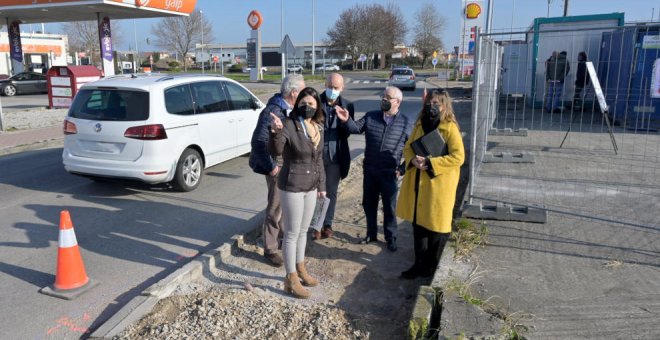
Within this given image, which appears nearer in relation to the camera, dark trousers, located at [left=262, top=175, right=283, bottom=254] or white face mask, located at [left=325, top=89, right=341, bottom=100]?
dark trousers, located at [left=262, top=175, right=283, bottom=254]

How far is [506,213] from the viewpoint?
5.77m

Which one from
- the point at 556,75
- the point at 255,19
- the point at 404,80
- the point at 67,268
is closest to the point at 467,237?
the point at 67,268

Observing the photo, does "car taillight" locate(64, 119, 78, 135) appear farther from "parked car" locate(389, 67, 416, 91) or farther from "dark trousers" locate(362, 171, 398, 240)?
"parked car" locate(389, 67, 416, 91)

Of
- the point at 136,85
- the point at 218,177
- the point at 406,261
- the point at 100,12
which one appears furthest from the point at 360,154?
the point at 100,12

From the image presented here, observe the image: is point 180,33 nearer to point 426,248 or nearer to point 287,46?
point 287,46

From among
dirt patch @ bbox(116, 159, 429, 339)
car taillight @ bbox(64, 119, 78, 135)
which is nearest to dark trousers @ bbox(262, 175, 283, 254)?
dirt patch @ bbox(116, 159, 429, 339)

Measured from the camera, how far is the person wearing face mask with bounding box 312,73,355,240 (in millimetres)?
5152

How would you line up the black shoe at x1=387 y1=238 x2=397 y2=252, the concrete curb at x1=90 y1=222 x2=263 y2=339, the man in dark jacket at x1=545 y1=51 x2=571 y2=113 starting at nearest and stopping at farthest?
the concrete curb at x1=90 y1=222 x2=263 y2=339, the black shoe at x1=387 y1=238 x2=397 y2=252, the man in dark jacket at x1=545 y1=51 x2=571 y2=113

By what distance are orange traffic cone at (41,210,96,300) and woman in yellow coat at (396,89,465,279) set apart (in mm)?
2895

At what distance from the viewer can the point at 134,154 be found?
7125 millimetres

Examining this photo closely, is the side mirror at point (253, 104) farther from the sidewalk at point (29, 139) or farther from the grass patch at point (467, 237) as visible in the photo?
the sidewalk at point (29, 139)

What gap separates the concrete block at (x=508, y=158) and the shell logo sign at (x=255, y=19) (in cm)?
3512

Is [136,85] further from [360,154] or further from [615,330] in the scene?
[615,330]

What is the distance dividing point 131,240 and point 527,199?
490cm
